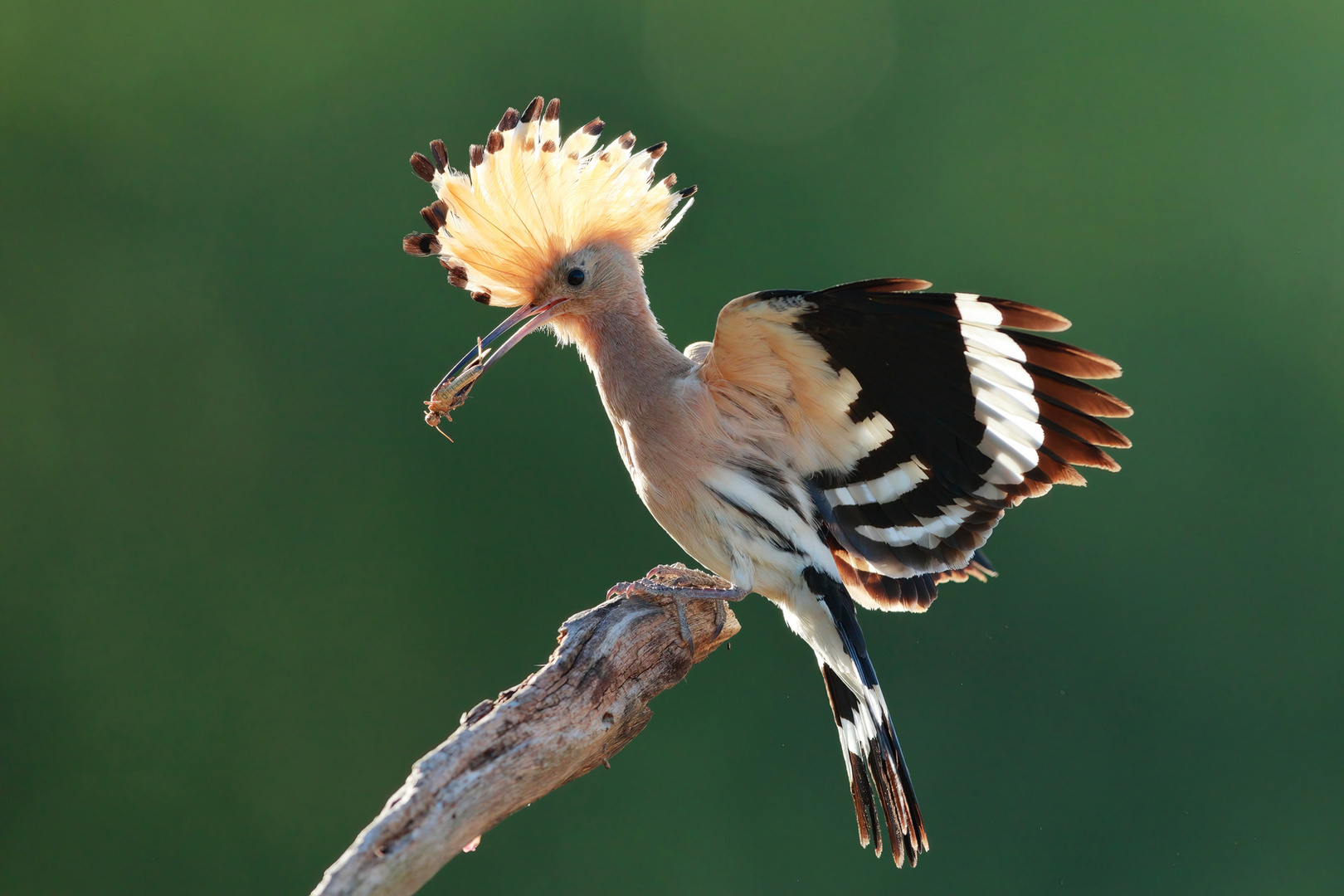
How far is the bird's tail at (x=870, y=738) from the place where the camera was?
1.43 m

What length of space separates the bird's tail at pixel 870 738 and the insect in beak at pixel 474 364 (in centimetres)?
56

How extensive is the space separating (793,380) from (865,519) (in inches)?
8.8

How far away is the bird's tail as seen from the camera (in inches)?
56.4

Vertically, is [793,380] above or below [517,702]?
above

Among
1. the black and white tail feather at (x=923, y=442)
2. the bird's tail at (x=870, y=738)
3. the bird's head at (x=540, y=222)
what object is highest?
the bird's head at (x=540, y=222)

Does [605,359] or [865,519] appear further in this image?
[605,359]

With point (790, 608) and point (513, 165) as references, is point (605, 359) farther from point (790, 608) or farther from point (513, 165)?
point (790, 608)

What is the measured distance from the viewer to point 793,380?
1.35 m

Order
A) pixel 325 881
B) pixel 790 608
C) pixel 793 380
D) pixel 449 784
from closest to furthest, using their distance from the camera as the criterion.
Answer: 1. pixel 325 881
2. pixel 449 784
3. pixel 793 380
4. pixel 790 608

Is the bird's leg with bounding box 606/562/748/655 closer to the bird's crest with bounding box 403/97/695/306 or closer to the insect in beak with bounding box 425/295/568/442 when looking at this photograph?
the insect in beak with bounding box 425/295/568/442

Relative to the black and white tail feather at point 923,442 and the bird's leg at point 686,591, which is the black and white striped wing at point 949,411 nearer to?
the black and white tail feather at point 923,442

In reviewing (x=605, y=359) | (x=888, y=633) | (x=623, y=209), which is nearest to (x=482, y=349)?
(x=605, y=359)

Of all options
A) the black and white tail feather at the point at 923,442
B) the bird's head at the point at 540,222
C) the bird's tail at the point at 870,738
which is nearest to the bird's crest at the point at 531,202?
the bird's head at the point at 540,222

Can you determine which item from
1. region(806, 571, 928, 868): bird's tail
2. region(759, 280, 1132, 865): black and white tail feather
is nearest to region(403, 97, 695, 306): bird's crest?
region(759, 280, 1132, 865): black and white tail feather
